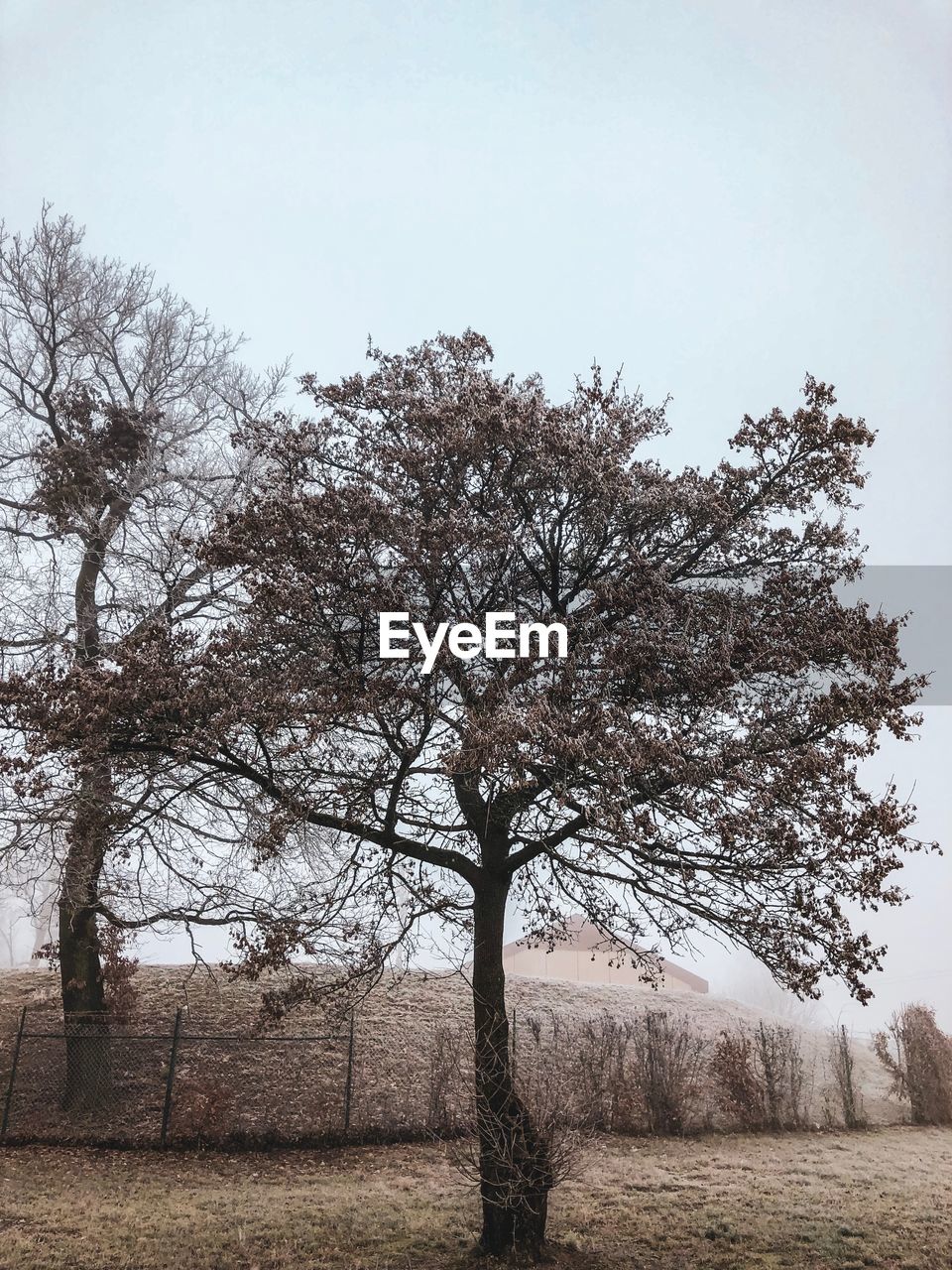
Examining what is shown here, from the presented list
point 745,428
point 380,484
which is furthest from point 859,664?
point 380,484

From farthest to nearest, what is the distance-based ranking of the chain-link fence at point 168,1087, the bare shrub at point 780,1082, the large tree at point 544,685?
the bare shrub at point 780,1082, the chain-link fence at point 168,1087, the large tree at point 544,685

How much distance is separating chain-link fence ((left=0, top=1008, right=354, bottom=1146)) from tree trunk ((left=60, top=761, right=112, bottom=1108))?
20 millimetres

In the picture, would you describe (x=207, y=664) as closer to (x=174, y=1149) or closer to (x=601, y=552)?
(x=601, y=552)

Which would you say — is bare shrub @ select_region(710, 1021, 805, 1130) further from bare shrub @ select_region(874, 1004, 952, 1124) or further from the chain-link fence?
the chain-link fence

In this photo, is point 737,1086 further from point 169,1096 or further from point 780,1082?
point 169,1096

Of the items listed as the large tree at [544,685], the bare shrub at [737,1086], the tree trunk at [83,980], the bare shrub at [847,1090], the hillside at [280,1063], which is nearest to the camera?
the large tree at [544,685]

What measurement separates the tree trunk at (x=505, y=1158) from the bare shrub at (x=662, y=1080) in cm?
644

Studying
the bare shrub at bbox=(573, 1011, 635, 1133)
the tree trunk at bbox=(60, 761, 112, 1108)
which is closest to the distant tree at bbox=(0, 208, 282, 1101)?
the tree trunk at bbox=(60, 761, 112, 1108)

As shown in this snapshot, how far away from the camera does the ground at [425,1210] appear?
8.28 metres

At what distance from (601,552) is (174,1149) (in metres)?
9.22

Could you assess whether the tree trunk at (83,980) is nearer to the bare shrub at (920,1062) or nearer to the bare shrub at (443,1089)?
the bare shrub at (443,1089)

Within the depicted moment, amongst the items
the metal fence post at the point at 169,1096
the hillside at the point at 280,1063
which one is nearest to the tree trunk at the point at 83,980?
the hillside at the point at 280,1063

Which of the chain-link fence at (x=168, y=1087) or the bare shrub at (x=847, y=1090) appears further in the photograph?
the bare shrub at (x=847, y=1090)

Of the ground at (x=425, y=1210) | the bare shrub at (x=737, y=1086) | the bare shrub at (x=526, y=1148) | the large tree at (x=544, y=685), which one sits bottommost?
the ground at (x=425, y=1210)
